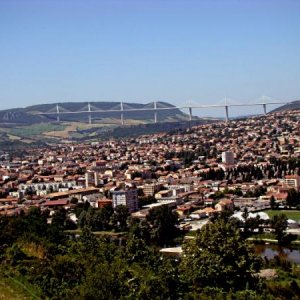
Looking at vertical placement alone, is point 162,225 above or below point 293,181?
below

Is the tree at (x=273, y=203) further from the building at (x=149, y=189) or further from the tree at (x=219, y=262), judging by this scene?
the tree at (x=219, y=262)

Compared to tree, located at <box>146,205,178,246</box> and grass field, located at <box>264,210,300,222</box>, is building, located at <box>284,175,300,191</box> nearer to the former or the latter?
grass field, located at <box>264,210,300,222</box>

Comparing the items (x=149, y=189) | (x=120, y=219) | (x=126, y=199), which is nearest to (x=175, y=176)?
(x=149, y=189)

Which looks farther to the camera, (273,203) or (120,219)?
(273,203)

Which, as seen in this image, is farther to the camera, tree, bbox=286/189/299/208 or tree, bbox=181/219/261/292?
tree, bbox=286/189/299/208

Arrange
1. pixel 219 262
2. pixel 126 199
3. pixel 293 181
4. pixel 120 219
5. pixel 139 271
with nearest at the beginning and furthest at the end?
pixel 139 271
pixel 219 262
pixel 120 219
pixel 126 199
pixel 293 181

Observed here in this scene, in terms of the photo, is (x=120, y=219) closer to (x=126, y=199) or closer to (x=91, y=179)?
(x=126, y=199)

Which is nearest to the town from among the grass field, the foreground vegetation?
the grass field

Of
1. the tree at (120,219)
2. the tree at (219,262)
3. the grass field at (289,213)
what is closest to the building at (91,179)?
the tree at (120,219)
